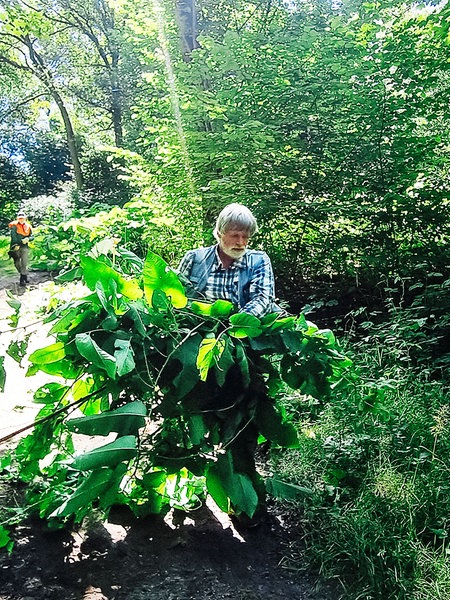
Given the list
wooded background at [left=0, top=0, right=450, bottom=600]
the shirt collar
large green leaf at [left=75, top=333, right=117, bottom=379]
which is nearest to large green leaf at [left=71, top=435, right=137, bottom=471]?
large green leaf at [left=75, top=333, right=117, bottom=379]

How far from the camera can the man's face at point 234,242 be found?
2664mm

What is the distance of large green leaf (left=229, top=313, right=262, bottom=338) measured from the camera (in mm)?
2057

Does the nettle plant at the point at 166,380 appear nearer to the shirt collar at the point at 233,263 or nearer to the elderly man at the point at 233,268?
the elderly man at the point at 233,268

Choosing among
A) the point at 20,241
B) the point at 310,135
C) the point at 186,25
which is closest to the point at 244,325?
the point at 310,135

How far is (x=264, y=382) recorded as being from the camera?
2.33 m

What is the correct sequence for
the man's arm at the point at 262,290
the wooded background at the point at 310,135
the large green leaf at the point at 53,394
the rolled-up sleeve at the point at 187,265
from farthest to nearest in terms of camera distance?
the wooded background at the point at 310,135
the rolled-up sleeve at the point at 187,265
the man's arm at the point at 262,290
the large green leaf at the point at 53,394

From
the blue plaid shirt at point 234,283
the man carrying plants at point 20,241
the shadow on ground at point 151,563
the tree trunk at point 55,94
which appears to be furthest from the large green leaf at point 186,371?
the tree trunk at point 55,94

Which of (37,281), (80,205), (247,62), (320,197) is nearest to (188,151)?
(247,62)

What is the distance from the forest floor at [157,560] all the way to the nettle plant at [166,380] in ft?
0.56

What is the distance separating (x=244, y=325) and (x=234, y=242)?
0.74m

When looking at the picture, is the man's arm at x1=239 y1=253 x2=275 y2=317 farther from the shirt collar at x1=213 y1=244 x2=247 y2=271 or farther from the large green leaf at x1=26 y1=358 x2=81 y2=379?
the large green leaf at x1=26 y1=358 x2=81 y2=379

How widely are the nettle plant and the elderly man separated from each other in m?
0.40

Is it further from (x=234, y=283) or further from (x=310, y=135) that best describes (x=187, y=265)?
(x=310, y=135)

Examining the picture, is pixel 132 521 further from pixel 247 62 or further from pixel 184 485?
pixel 247 62
